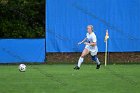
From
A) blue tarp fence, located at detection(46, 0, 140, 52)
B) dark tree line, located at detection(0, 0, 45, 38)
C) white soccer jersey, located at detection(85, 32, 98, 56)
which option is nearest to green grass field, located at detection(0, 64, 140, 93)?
white soccer jersey, located at detection(85, 32, 98, 56)

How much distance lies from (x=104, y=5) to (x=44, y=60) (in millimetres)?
4300

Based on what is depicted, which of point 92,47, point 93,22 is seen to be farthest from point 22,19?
point 92,47

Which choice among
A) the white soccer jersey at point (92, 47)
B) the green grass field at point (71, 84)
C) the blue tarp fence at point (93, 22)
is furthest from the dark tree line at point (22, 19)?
the green grass field at point (71, 84)

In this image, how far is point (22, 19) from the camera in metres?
29.4

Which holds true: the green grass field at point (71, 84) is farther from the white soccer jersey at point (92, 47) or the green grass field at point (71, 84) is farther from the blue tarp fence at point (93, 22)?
the blue tarp fence at point (93, 22)

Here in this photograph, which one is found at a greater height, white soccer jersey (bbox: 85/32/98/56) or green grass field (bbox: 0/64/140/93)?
white soccer jersey (bbox: 85/32/98/56)

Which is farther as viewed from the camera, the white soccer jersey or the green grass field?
the white soccer jersey

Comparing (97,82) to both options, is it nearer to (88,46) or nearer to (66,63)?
(88,46)

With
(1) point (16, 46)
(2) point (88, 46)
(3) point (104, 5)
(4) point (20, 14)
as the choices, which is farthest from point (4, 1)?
(2) point (88, 46)

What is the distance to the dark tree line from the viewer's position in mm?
28547

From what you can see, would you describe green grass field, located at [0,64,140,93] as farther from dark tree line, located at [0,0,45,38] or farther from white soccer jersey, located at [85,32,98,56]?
dark tree line, located at [0,0,45,38]

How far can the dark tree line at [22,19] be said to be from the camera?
1124 inches

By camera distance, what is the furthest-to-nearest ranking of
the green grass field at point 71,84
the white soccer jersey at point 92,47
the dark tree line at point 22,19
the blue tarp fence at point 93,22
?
the dark tree line at point 22,19, the blue tarp fence at point 93,22, the white soccer jersey at point 92,47, the green grass field at point 71,84

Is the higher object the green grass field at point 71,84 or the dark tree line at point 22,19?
the dark tree line at point 22,19
